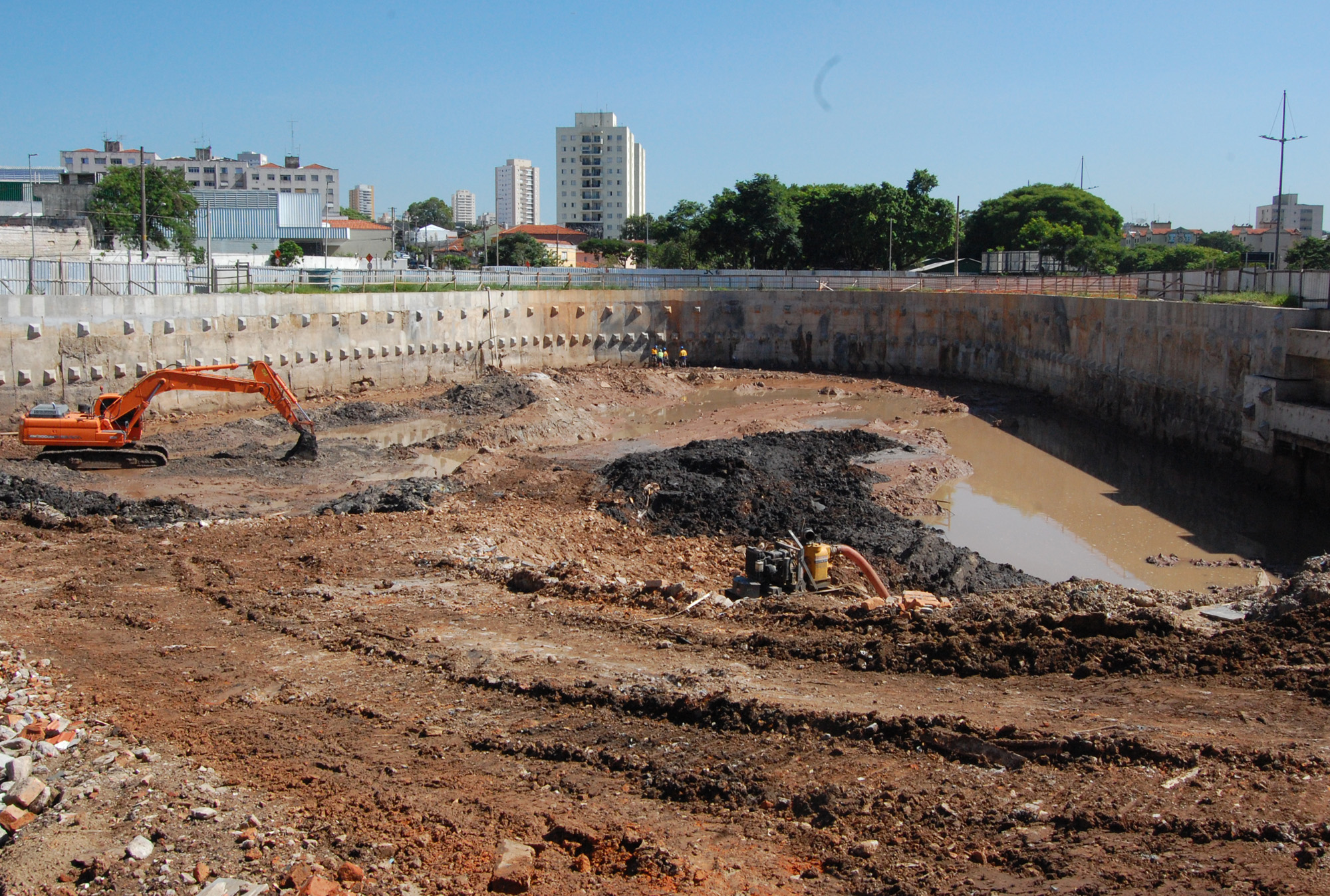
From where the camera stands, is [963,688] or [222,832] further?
[963,688]

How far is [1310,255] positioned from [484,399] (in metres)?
45.1

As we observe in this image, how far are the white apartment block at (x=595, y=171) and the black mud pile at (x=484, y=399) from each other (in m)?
136

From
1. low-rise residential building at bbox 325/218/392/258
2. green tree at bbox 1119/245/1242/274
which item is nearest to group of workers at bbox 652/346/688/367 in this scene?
low-rise residential building at bbox 325/218/392/258

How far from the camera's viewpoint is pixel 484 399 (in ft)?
94.0

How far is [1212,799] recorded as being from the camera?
21.3 feet

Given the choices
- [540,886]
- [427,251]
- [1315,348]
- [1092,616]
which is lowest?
[540,886]

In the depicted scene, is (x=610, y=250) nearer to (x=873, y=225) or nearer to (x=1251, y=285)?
(x=873, y=225)

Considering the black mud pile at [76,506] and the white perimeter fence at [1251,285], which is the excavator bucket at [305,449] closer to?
the black mud pile at [76,506]

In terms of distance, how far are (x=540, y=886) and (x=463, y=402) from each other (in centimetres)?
2328

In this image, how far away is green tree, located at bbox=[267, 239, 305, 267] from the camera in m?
52.7

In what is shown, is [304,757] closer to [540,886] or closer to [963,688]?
[540,886]

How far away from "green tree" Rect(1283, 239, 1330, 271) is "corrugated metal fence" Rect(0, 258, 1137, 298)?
17554 millimetres

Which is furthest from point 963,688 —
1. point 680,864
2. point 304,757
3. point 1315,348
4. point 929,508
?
point 1315,348

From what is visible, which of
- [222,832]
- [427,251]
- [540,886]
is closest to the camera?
[540,886]
